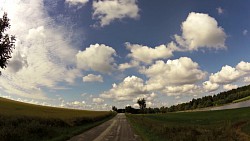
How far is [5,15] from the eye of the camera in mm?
22922

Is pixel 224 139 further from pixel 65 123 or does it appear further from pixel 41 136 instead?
pixel 65 123

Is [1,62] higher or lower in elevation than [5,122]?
higher

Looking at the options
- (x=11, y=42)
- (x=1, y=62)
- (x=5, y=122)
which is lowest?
(x=5, y=122)

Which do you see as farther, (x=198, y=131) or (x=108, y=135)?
(x=108, y=135)

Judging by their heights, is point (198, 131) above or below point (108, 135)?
above

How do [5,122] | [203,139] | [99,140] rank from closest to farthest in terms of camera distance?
[203,139] → [99,140] → [5,122]

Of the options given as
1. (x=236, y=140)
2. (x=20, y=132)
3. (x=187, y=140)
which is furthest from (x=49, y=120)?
(x=236, y=140)

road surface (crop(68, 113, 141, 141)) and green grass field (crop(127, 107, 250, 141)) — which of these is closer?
green grass field (crop(127, 107, 250, 141))

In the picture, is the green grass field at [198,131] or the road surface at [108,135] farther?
the road surface at [108,135]

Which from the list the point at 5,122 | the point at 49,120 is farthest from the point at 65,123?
the point at 5,122

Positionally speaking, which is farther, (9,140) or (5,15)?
(5,15)

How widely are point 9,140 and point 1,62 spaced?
6.25 metres

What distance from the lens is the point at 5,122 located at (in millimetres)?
27250

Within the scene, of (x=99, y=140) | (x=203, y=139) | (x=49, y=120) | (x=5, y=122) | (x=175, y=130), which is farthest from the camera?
(x=49, y=120)
